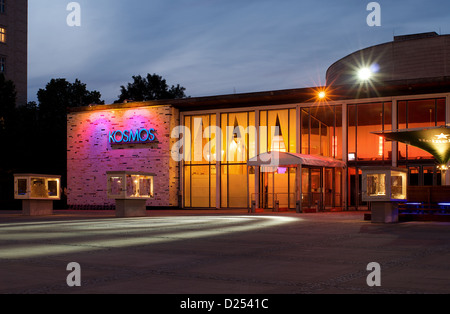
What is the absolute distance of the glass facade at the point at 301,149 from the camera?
32781 millimetres

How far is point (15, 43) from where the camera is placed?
292 ft

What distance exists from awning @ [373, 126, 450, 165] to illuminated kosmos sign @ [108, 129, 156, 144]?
61.3ft

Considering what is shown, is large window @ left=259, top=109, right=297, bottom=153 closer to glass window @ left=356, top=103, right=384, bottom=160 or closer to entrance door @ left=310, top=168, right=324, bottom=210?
entrance door @ left=310, top=168, right=324, bottom=210

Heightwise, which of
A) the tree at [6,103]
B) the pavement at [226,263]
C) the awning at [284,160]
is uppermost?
the tree at [6,103]

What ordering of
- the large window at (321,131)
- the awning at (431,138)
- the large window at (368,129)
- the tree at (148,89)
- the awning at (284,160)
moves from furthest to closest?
the tree at (148,89), the large window at (321,131), the large window at (368,129), the awning at (284,160), the awning at (431,138)

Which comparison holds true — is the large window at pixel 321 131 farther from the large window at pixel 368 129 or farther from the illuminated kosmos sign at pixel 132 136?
the illuminated kosmos sign at pixel 132 136

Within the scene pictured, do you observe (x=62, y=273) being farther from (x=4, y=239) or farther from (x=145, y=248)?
(x=4, y=239)

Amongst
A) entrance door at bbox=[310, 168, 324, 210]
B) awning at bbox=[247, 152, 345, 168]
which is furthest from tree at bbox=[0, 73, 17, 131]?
entrance door at bbox=[310, 168, 324, 210]

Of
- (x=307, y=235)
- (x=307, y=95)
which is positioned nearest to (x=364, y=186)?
(x=307, y=235)

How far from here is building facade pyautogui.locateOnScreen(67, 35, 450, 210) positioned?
1282 inches

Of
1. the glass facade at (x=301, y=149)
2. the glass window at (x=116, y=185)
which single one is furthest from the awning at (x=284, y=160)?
the glass window at (x=116, y=185)

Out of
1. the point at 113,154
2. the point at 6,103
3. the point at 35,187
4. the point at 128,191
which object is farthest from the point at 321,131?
the point at 6,103

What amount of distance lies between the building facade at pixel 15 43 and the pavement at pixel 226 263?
7876 cm

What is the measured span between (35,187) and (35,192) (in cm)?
26
